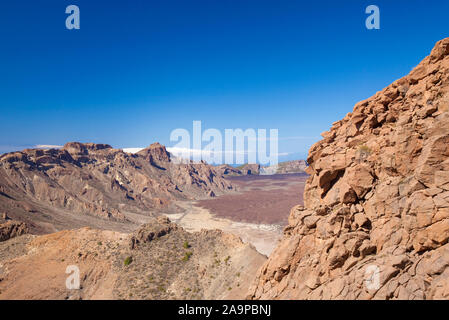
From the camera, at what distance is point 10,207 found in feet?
276

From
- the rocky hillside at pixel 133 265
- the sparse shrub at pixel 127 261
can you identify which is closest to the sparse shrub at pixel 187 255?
the rocky hillside at pixel 133 265

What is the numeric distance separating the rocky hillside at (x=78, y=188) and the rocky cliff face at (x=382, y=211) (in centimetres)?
7740

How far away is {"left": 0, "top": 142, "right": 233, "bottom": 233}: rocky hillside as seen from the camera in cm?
9181

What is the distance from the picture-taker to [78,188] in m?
126

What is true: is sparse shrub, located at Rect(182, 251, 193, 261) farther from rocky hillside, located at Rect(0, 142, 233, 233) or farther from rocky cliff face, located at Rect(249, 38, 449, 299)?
rocky hillside, located at Rect(0, 142, 233, 233)

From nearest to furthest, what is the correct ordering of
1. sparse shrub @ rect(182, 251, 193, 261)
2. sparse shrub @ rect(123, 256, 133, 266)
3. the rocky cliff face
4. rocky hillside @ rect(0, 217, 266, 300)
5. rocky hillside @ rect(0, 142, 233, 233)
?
the rocky cliff face → rocky hillside @ rect(0, 217, 266, 300) → sparse shrub @ rect(123, 256, 133, 266) → sparse shrub @ rect(182, 251, 193, 261) → rocky hillside @ rect(0, 142, 233, 233)

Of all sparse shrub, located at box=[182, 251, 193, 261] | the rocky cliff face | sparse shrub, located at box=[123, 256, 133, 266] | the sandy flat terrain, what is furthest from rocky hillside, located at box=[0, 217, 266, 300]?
the sandy flat terrain

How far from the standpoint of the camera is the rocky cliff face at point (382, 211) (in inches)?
534

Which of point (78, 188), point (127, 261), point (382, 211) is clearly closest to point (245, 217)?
point (78, 188)

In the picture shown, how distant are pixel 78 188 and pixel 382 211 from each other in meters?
135

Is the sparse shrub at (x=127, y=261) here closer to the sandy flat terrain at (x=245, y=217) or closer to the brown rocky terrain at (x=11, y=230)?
the brown rocky terrain at (x=11, y=230)

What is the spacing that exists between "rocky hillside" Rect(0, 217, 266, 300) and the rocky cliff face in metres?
17.0

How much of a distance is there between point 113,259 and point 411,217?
40.0 metres
